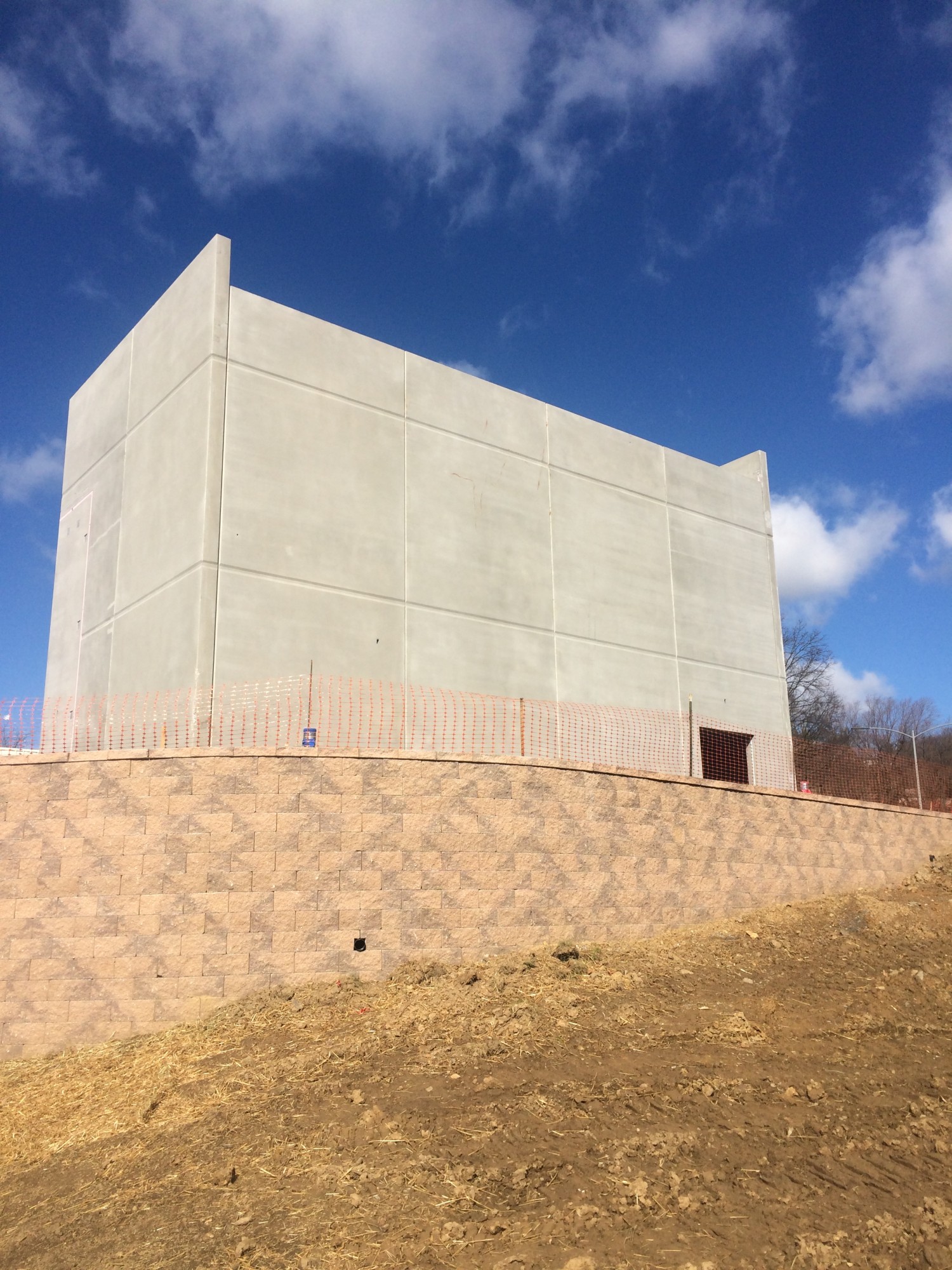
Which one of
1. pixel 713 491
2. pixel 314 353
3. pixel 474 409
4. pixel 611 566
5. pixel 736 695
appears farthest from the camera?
pixel 713 491

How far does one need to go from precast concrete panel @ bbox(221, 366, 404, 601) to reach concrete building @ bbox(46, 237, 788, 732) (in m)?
0.03

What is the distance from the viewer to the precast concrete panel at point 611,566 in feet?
63.8

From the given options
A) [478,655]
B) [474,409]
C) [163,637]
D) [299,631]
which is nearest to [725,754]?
[478,655]

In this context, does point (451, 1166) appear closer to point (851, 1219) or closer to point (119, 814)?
point (851, 1219)

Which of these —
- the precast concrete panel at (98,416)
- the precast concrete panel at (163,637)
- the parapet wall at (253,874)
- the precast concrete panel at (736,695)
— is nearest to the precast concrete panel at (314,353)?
the precast concrete panel at (98,416)

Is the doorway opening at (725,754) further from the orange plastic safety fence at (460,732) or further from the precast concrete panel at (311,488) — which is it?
the precast concrete panel at (311,488)

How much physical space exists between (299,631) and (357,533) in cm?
210

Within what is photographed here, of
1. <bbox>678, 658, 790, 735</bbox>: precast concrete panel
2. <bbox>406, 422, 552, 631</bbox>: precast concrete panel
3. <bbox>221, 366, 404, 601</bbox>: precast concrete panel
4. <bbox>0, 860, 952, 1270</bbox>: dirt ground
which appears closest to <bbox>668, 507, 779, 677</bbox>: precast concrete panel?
<bbox>678, 658, 790, 735</bbox>: precast concrete panel

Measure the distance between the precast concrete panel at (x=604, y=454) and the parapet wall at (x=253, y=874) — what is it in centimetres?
918

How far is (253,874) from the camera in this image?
35.5 ft

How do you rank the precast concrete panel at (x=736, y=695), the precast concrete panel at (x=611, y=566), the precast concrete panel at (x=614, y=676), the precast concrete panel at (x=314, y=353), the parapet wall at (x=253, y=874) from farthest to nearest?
the precast concrete panel at (x=736, y=695) → the precast concrete panel at (x=611, y=566) → the precast concrete panel at (x=614, y=676) → the precast concrete panel at (x=314, y=353) → the parapet wall at (x=253, y=874)

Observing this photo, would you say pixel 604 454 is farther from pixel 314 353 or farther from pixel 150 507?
pixel 150 507

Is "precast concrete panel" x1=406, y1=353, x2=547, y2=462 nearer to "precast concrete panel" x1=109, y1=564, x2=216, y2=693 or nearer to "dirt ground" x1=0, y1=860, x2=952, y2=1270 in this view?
"precast concrete panel" x1=109, y1=564, x2=216, y2=693

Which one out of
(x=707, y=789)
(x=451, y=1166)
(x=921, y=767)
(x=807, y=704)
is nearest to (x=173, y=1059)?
(x=451, y=1166)
